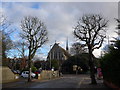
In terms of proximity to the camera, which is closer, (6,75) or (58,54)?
(6,75)

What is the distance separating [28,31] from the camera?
3597 centimetres

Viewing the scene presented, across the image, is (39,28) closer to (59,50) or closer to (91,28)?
(91,28)

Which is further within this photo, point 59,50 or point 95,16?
point 59,50

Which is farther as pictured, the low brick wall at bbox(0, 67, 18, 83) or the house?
the house

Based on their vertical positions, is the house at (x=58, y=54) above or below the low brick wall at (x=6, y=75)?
above

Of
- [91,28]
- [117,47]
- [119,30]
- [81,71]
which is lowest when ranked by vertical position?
[81,71]

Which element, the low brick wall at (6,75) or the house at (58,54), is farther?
the house at (58,54)

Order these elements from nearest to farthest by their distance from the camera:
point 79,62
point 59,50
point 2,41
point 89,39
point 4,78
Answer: point 89,39 < point 2,41 < point 4,78 < point 79,62 < point 59,50

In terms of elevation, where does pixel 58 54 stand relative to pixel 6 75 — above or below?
above

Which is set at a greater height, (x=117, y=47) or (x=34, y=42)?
(x=34, y=42)

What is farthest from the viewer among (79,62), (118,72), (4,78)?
(79,62)

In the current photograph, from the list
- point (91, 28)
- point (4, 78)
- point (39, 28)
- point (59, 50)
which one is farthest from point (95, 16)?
point (59, 50)

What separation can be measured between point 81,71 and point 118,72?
66493mm

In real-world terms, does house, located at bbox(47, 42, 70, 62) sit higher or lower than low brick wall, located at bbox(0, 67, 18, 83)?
higher
